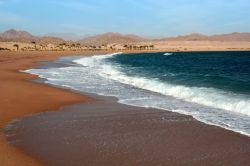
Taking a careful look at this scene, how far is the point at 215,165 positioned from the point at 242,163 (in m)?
0.59

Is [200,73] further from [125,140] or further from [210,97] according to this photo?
[125,140]

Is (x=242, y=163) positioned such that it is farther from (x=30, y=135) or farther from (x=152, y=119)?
(x=30, y=135)

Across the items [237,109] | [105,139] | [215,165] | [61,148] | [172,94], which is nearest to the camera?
[215,165]

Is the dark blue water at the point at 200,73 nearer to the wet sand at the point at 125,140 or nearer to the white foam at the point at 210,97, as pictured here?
the white foam at the point at 210,97

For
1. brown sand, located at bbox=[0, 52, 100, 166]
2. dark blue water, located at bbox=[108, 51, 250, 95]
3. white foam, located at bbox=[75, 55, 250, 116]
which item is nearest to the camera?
brown sand, located at bbox=[0, 52, 100, 166]

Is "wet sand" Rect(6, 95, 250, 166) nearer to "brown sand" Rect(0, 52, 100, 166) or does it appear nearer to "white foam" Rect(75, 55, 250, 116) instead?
"brown sand" Rect(0, 52, 100, 166)

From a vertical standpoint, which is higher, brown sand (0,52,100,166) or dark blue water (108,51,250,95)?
brown sand (0,52,100,166)

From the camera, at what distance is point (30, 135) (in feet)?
33.7

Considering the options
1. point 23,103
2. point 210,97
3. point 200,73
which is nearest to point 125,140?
point 23,103

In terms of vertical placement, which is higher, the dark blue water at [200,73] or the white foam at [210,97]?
the white foam at [210,97]

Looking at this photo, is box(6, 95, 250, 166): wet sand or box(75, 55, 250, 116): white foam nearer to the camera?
box(6, 95, 250, 166): wet sand

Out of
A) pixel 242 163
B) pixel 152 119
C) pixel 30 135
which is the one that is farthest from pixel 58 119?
pixel 242 163

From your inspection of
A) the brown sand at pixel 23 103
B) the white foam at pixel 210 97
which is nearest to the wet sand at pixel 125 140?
the brown sand at pixel 23 103

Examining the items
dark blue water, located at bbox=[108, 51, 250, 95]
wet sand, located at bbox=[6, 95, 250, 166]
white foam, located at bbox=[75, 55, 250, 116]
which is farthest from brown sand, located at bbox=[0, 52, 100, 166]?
dark blue water, located at bbox=[108, 51, 250, 95]
